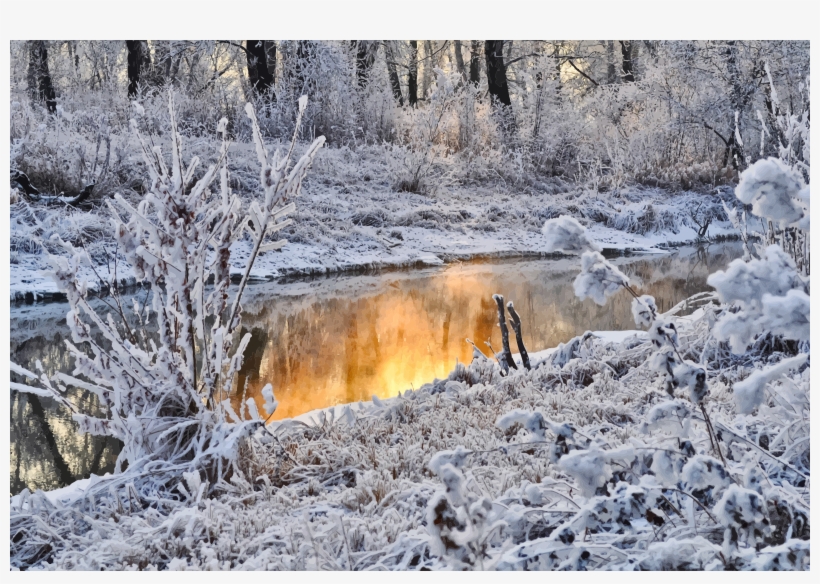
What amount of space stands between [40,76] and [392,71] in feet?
4.51

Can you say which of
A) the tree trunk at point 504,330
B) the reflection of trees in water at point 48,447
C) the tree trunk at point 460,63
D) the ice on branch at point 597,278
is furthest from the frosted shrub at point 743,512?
the tree trunk at point 460,63

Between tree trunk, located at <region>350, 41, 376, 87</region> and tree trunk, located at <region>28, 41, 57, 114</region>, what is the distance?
1148mm

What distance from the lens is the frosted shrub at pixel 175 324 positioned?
1.81 metres

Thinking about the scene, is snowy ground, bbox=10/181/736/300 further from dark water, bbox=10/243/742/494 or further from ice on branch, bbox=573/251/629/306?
ice on branch, bbox=573/251/629/306

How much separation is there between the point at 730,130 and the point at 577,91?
0.65 meters

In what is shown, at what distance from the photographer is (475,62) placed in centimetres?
272

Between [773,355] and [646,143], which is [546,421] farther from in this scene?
[646,143]

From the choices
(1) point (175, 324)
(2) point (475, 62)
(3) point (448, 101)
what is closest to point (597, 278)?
(1) point (175, 324)

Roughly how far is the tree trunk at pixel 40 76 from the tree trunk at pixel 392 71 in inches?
49.7

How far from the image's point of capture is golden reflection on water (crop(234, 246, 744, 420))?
281cm

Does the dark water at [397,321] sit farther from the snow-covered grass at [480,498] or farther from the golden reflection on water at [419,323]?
the snow-covered grass at [480,498]

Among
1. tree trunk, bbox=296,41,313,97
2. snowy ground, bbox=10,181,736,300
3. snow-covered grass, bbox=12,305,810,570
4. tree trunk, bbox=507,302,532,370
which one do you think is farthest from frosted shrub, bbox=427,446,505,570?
tree trunk, bbox=296,41,313,97

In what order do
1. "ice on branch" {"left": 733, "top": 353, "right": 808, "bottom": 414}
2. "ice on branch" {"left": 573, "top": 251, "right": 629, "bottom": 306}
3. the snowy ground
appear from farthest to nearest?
the snowy ground, "ice on branch" {"left": 573, "top": 251, "right": 629, "bottom": 306}, "ice on branch" {"left": 733, "top": 353, "right": 808, "bottom": 414}

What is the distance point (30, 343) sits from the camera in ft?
8.39
